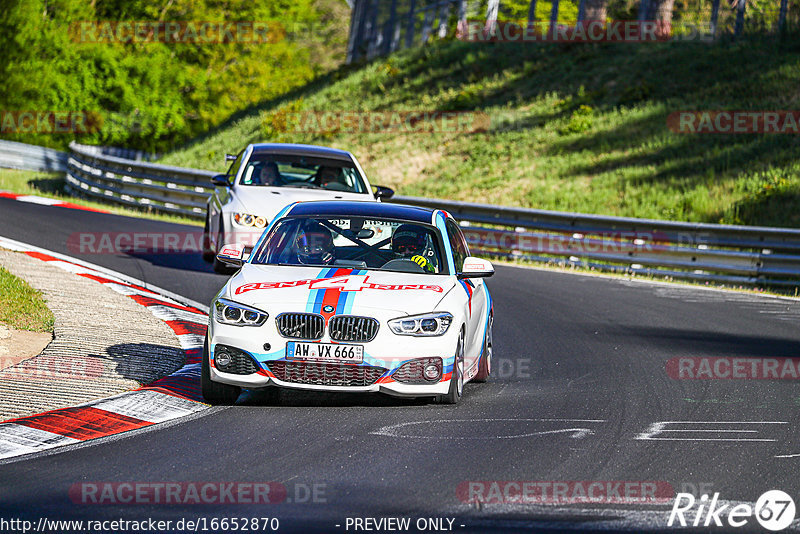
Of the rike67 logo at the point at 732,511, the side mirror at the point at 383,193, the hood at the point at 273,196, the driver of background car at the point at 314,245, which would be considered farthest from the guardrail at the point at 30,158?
the rike67 logo at the point at 732,511

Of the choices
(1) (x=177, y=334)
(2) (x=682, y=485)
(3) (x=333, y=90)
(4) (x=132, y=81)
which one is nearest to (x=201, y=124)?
(4) (x=132, y=81)

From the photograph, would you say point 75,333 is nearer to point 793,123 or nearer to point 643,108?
point 793,123

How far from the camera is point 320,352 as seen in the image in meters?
7.92

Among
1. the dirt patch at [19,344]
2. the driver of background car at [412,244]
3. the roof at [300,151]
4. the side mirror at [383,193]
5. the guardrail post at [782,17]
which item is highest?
the guardrail post at [782,17]

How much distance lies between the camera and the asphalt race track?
5652 mm

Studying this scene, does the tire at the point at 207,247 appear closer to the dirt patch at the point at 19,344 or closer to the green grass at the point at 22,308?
the green grass at the point at 22,308

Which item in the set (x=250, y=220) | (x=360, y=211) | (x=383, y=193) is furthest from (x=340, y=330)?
(x=383, y=193)

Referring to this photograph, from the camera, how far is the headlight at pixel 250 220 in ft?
47.0

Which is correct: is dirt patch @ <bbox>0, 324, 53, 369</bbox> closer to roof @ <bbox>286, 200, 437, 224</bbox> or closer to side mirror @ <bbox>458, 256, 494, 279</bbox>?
roof @ <bbox>286, 200, 437, 224</bbox>

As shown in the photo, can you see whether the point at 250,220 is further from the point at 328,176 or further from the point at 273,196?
the point at 328,176

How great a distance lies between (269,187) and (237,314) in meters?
7.05

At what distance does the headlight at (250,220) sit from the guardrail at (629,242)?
8.28 metres

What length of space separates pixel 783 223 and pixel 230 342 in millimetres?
18851

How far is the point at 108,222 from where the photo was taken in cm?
2167
